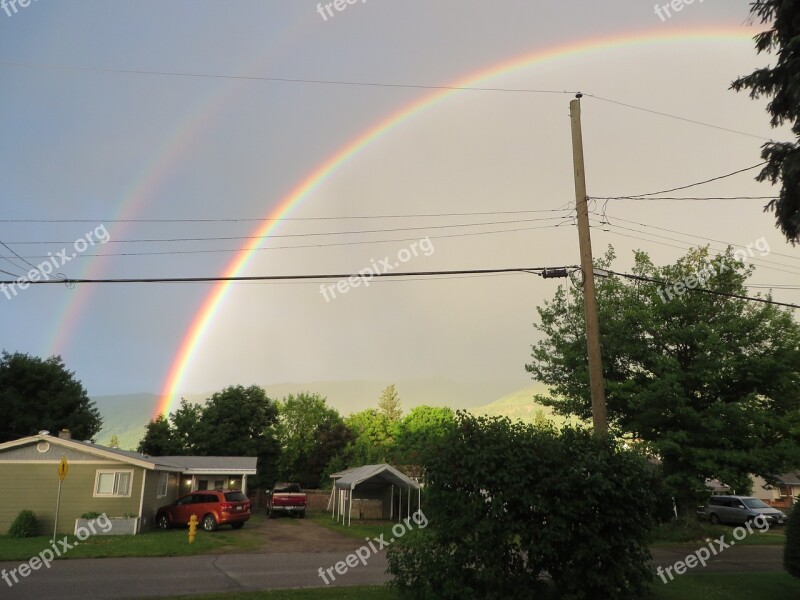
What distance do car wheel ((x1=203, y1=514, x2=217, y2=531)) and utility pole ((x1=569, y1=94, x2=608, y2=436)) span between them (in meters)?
20.8

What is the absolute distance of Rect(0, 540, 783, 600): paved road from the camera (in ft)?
39.7

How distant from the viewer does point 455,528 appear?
917cm

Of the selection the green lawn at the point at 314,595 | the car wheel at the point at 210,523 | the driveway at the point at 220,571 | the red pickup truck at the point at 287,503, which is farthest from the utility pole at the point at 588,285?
the red pickup truck at the point at 287,503

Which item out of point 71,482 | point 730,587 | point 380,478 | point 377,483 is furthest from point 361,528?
point 730,587

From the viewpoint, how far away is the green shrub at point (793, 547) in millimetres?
11164

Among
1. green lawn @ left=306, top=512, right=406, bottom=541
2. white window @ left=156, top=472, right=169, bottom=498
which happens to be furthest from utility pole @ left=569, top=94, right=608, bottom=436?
white window @ left=156, top=472, right=169, bottom=498

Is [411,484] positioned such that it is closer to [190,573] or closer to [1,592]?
[190,573]

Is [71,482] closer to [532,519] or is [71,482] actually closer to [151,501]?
[151,501]

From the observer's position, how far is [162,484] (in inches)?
1203

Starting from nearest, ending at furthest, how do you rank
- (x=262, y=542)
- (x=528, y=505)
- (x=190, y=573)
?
(x=528, y=505)
(x=190, y=573)
(x=262, y=542)

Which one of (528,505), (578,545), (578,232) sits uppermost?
(578,232)

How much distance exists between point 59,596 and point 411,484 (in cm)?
2258

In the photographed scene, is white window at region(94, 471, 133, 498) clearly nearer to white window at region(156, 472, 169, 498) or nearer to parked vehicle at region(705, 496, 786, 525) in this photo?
white window at region(156, 472, 169, 498)

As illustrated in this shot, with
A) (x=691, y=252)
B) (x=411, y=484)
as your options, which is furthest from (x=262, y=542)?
(x=691, y=252)
